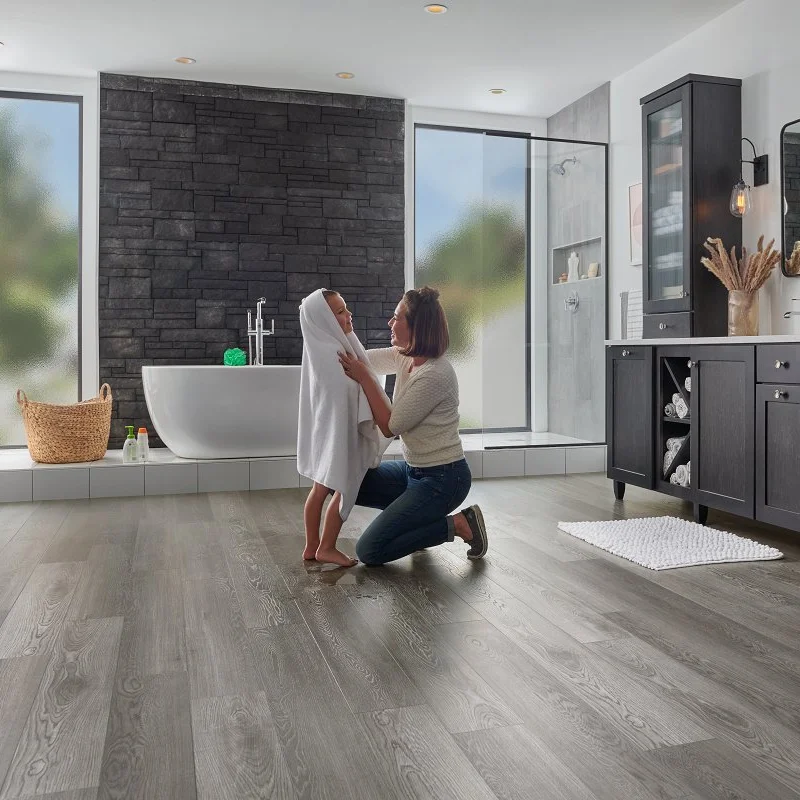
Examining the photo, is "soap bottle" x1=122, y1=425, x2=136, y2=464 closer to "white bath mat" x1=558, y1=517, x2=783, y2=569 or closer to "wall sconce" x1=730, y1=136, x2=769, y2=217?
"white bath mat" x1=558, y1=517, x2=783, y2=569

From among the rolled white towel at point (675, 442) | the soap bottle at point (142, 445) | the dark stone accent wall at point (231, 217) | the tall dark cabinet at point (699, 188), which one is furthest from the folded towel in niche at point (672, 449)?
the soap bottle at point (142, 445)

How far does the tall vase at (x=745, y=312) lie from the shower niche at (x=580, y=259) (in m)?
1.32

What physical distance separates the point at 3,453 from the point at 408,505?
3264 mm

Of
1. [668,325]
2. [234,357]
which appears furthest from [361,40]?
[668,325]

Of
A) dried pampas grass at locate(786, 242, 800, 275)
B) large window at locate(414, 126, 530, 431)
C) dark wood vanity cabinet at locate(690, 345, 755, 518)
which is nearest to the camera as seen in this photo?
dark wood vanity cabinet at locate(690, 345, 755, 518)

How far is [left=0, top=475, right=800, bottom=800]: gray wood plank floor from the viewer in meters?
1.41

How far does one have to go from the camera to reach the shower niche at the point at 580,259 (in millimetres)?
4930

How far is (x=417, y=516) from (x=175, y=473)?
2090 millimetres

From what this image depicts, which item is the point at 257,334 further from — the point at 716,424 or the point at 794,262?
the point at 794,262

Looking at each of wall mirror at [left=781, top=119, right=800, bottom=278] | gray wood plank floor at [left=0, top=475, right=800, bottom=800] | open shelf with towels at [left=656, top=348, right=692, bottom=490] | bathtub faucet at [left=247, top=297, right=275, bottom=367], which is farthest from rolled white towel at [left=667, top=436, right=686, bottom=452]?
bathtub faucet at [left=247, top=297, right=275, bottom=367]

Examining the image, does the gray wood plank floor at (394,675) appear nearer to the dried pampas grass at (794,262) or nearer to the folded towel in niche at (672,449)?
the folded towel in niche at (672,449)

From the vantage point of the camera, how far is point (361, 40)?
4445 millimetres

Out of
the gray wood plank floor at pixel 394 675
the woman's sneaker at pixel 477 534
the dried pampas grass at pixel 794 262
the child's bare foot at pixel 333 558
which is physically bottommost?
the gray wood plank floor at pixel 394 675

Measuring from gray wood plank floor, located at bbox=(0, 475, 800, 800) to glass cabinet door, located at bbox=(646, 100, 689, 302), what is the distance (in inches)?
60.0
